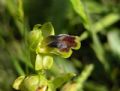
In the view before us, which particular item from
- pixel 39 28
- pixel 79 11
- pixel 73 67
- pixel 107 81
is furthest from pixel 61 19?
pixel 39 28

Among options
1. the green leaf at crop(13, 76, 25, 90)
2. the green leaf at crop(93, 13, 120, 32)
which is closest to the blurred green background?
the green leaf at crop(93, 13, 120, 32)

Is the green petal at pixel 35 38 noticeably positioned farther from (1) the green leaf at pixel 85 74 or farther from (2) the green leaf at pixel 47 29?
(1) the green leaf at pixel 85 74

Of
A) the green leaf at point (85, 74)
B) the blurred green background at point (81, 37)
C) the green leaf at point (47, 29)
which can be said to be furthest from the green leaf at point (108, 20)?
the green leaf at point (47, 29)

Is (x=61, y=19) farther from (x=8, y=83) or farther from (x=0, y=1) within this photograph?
(x=8, y=83)

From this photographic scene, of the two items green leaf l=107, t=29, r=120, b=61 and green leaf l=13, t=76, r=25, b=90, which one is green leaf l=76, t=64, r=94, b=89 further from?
green leaf l=13, t=76, r=25, b=90

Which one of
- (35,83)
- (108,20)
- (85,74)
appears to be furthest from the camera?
(108,20)

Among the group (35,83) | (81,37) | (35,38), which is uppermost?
(81,37)

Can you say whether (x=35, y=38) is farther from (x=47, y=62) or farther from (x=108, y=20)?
(x=108, y=20)

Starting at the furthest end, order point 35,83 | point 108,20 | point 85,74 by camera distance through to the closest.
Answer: point 108,20 < point 85,74 < point 35,83

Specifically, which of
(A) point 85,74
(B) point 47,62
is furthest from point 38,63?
(A) point 85,74
